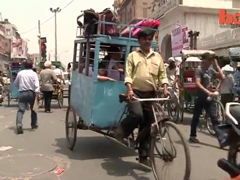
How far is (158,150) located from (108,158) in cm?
161

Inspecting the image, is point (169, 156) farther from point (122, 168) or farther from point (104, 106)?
point (104, 106)

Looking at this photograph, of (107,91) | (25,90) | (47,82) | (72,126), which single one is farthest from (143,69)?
(47,82)

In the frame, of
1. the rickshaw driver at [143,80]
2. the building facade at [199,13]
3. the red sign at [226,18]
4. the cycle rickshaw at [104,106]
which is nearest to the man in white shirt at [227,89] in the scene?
the cycle rickshaw at [104,106]

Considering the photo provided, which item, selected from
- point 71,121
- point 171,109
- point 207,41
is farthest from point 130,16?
point 71,121

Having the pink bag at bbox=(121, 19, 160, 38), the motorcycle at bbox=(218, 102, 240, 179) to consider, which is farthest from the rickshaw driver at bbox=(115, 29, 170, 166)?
the motorcycle at bbox=(218, 102, 240, 179)

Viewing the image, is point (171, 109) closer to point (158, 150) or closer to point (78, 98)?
point (78, 98)

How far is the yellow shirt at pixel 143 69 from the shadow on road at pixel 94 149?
5.27 ft

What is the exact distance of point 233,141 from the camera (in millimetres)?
3625

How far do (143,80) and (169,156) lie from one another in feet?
3.84

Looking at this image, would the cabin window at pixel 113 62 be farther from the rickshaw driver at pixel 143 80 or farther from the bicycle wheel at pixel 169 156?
the bicycle wheel at pixel 169 156

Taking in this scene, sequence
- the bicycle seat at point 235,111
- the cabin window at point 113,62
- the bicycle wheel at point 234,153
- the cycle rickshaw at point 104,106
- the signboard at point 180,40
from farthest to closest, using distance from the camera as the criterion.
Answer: the signboard at point 180,40 < the cabin window at point 113,62 < the cycle rickshaw at point 104,106 < the bicycle wheel at point 234,153 < the bicycle seat at point 235,111

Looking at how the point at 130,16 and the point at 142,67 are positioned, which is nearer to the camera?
the point at 142,67

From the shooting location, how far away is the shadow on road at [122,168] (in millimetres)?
4878

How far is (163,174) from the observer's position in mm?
4242
